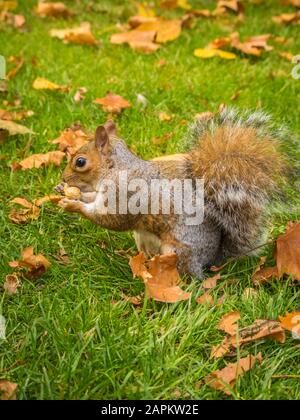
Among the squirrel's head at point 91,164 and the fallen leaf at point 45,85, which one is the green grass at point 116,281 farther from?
the squirrel's head at point 91,164

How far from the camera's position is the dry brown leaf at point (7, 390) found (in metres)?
1.52

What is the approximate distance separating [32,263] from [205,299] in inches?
23.5

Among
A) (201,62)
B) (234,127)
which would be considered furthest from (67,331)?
(201,62)

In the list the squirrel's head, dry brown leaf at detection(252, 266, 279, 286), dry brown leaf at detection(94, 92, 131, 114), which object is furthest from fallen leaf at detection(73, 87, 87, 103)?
dry brown leaf at detection(252, 266, 279, 286)

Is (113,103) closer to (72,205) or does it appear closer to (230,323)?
(72,205)

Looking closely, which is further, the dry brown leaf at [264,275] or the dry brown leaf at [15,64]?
the dry brown leaf at [15,64]

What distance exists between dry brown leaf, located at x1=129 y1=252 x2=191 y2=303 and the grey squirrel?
0.07 m

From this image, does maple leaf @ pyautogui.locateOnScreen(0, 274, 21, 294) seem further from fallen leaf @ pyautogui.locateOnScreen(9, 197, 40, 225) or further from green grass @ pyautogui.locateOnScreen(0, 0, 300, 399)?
fallen leaf @ pyautogui.locateOnScreen(9, 197, 40, 225)

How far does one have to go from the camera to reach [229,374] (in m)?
1.64

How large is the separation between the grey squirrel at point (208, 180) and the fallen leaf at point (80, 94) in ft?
3.82

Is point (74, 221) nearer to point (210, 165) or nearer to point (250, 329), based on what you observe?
point (210, 165)

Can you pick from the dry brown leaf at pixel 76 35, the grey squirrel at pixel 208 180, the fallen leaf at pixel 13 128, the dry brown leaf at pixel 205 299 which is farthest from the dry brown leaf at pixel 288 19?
the dry brown leaf at pixel 205 299

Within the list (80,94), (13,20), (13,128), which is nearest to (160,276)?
(13,128)
